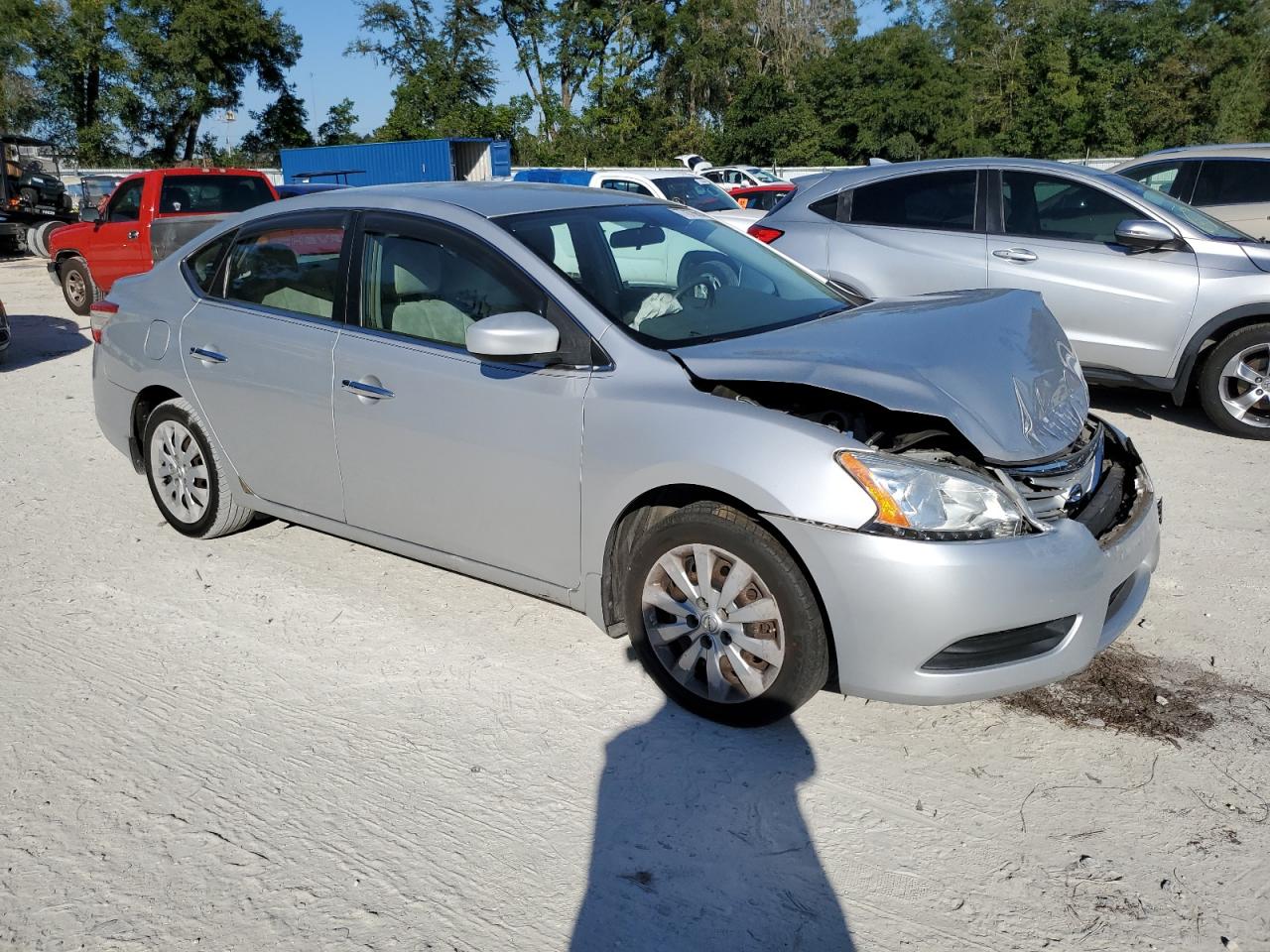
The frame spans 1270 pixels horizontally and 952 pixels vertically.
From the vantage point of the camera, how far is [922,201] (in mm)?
7520

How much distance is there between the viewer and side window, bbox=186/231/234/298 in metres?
4.93

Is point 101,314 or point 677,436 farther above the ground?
point 101,314

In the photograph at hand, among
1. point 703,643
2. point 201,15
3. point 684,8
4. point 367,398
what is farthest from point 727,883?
point 684,8

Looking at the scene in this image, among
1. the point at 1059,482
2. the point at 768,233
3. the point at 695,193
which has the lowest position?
the point at 1059,482

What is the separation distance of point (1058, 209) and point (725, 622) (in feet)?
16.8

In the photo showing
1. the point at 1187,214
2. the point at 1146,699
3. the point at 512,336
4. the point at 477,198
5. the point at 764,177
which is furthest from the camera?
the point at 764,177

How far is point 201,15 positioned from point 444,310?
4699 cm

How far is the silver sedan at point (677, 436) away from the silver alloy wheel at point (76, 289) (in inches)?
392

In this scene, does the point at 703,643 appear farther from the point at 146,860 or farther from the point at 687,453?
the point at 146,860

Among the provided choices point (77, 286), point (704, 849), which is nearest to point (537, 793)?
point (704, 849)

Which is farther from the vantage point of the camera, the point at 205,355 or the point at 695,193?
the point at 695,193

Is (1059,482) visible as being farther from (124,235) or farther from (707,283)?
(124,235)

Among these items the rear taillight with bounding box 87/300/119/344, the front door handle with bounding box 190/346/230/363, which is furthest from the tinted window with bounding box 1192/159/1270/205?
the rear taillight with bounding box 87/300/119/344

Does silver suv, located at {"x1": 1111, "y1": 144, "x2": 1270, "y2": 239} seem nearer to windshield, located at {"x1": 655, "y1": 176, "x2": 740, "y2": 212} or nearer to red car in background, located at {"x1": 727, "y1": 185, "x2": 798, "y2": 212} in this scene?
windshield, located at {"x1": 655, "y1": 176, "x2": 740, "y2": 212}
